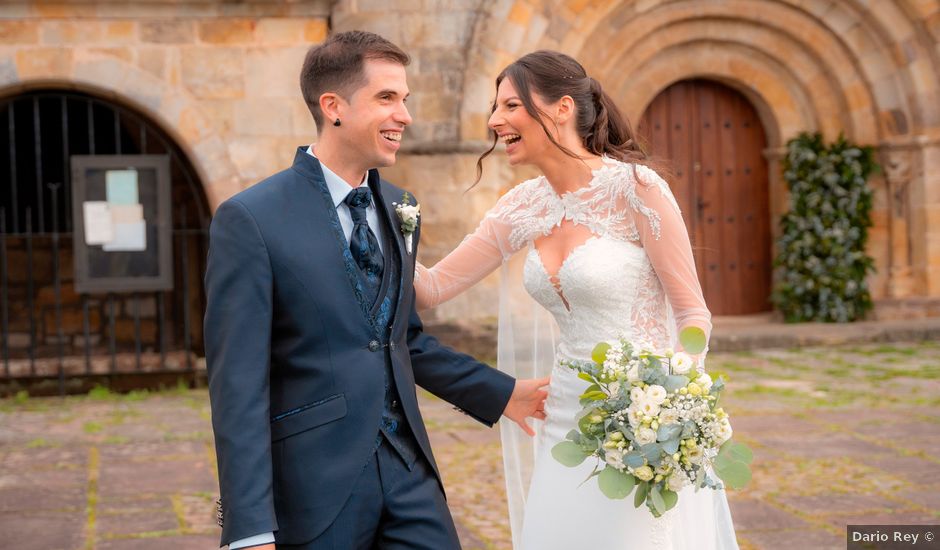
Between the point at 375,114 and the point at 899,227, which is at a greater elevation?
the point at 375,114

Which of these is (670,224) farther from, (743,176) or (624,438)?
(743,176)

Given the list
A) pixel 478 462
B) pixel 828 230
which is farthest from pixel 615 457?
pixel 828 230

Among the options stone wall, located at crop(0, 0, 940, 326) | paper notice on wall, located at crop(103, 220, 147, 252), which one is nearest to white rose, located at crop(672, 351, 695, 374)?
stone wall, located at crop(0, 0, 940, 326)

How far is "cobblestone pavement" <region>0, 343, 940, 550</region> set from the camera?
201 inches

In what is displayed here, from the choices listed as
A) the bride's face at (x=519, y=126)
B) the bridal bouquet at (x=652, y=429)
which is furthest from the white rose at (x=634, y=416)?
the bride's face at (x=519, y=126)

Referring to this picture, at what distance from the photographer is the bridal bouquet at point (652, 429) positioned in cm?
263

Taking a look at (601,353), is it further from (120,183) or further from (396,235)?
(120,183)

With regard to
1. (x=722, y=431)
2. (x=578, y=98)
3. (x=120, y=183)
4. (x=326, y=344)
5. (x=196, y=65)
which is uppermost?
(x=196, y=65)

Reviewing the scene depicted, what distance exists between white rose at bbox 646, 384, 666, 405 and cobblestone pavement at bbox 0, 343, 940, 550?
234 centimetres

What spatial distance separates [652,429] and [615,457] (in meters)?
0.11

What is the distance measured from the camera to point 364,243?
2.65 metres

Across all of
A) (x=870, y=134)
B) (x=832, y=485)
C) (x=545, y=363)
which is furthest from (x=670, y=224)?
(x=870, y=134)

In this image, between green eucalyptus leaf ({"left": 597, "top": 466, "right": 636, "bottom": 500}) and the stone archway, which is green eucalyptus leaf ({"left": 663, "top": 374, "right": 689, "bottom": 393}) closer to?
green eucalyptus leaf ({"left": 597, "top": 466, "right": 636, "bottom": 500})

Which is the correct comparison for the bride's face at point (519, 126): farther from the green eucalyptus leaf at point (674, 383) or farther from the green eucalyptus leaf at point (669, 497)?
the green eucalyptus leaf at point (669, 497)
